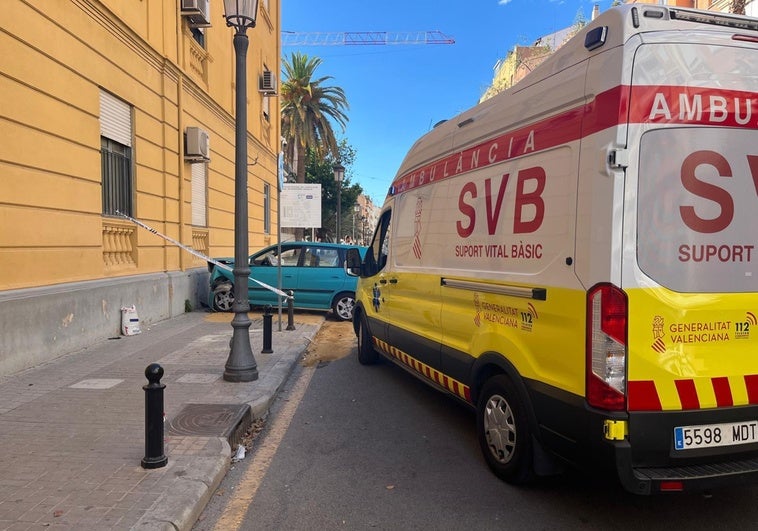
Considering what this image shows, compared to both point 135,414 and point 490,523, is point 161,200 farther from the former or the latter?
point 490,523

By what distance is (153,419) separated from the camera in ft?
12.5

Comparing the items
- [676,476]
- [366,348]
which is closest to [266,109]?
[366,348]

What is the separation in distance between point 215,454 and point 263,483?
1.53 ft

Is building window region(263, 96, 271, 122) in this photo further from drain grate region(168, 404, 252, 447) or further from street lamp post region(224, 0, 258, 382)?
drain grate region(168, 404, 252, 447)

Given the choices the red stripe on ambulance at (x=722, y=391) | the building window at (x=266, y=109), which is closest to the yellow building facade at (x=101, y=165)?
the building window at (x=266, y=109)

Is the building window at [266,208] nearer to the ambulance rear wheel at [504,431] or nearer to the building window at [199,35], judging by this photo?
the building window at [199,35]

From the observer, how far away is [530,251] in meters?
3.53

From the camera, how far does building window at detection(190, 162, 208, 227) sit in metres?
12.7

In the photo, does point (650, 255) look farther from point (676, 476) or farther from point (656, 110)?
point (676, 476)

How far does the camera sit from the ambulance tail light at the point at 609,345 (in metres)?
2.83

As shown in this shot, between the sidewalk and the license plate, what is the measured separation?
2814 mm

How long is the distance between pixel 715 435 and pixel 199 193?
1220 centimetres

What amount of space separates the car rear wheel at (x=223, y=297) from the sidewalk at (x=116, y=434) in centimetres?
368

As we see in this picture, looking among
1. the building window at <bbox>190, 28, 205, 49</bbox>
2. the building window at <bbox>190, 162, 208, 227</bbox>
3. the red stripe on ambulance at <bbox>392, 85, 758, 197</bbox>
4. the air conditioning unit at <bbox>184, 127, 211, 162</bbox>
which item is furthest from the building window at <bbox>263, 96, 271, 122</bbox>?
the red stripe on ambulance at <bbox>392, 85, 758, 197</bbox>
